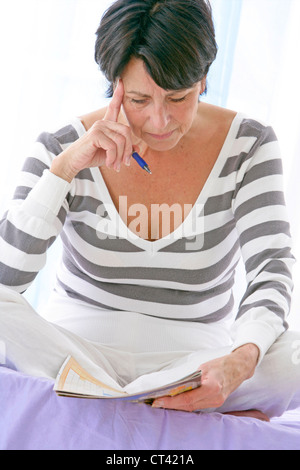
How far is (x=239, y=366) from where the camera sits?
40.0 inches

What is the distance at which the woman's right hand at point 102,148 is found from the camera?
119 cm

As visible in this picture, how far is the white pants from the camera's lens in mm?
1054

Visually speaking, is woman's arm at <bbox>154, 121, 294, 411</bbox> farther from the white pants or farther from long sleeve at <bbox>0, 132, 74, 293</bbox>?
long sleeve at <bbox>0, 132, 74, 293</bbox>

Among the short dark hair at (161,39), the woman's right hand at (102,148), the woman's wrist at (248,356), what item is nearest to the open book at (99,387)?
the woman's wrist at (248,356)

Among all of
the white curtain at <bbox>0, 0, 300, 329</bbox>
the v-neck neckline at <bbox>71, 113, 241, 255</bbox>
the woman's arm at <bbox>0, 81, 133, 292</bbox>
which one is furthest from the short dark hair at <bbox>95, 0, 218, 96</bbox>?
the white curtain at <bbox>0, 0, 300, 329</bbox>

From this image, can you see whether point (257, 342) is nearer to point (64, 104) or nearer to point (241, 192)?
point (241, 192)

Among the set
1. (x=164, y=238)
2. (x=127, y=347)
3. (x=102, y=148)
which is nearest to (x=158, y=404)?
(x=127, y=347)

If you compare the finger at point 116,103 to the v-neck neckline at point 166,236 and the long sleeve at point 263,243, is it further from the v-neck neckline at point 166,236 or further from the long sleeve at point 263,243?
the long sleeve at point 263,243

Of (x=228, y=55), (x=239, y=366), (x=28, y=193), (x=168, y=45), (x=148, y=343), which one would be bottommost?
(x=148, y=343)

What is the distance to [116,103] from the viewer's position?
3.90 feet

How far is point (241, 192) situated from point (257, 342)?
1.23 feet

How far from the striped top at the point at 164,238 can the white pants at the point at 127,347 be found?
0.04m
